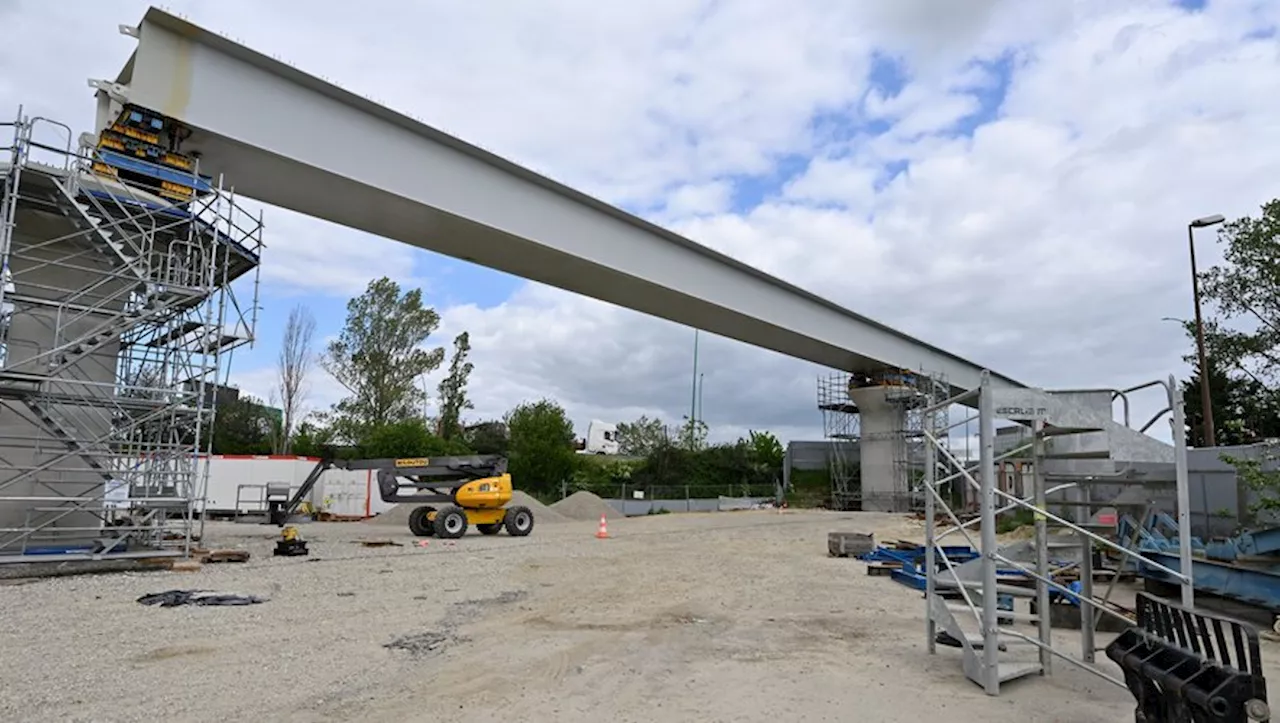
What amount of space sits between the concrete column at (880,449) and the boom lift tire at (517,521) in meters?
22.5

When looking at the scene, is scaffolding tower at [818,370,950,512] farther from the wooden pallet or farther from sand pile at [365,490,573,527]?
the wooden pallet

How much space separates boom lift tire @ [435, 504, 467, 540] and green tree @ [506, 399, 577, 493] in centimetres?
2187

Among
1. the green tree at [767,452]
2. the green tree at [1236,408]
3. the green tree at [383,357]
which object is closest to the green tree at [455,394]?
the green tree at [383,357]

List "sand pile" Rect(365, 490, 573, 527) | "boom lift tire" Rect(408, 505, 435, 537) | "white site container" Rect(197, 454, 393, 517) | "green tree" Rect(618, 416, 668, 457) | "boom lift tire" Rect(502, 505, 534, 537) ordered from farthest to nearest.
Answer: "green tree" Rect(618, 416, 668, 457), "white site container" Rect(197, 454, 393, 517), "sand pile" Rect(365, 490, 573, 527), "boom lift tire" Rect(502, 505, 534, 537), "boom lift tire" Rect(408, 505, 435, 537)

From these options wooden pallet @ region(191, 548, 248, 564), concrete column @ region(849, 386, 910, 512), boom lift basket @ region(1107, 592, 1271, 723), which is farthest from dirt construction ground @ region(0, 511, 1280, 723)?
concrete column @ region(849, 386, 910, 512)

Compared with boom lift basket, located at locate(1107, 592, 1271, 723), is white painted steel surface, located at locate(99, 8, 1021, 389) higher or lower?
higher

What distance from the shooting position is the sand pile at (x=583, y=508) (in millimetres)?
34188

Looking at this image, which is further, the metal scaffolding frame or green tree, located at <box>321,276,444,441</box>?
green tree, located at <box>321,276,444,441</box>

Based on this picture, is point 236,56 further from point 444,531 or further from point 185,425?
point 444,531

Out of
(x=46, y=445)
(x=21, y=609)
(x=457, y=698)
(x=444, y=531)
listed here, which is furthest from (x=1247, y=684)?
(x=444, y=531)

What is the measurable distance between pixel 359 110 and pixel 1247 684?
54.6 ft

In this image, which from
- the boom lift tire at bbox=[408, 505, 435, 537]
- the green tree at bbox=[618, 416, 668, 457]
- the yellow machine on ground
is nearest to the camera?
the yellow machine on ground

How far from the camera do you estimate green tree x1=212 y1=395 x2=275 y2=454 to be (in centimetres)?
4862

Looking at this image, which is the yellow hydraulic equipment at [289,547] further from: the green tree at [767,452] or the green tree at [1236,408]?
the green tree at [767,452]
